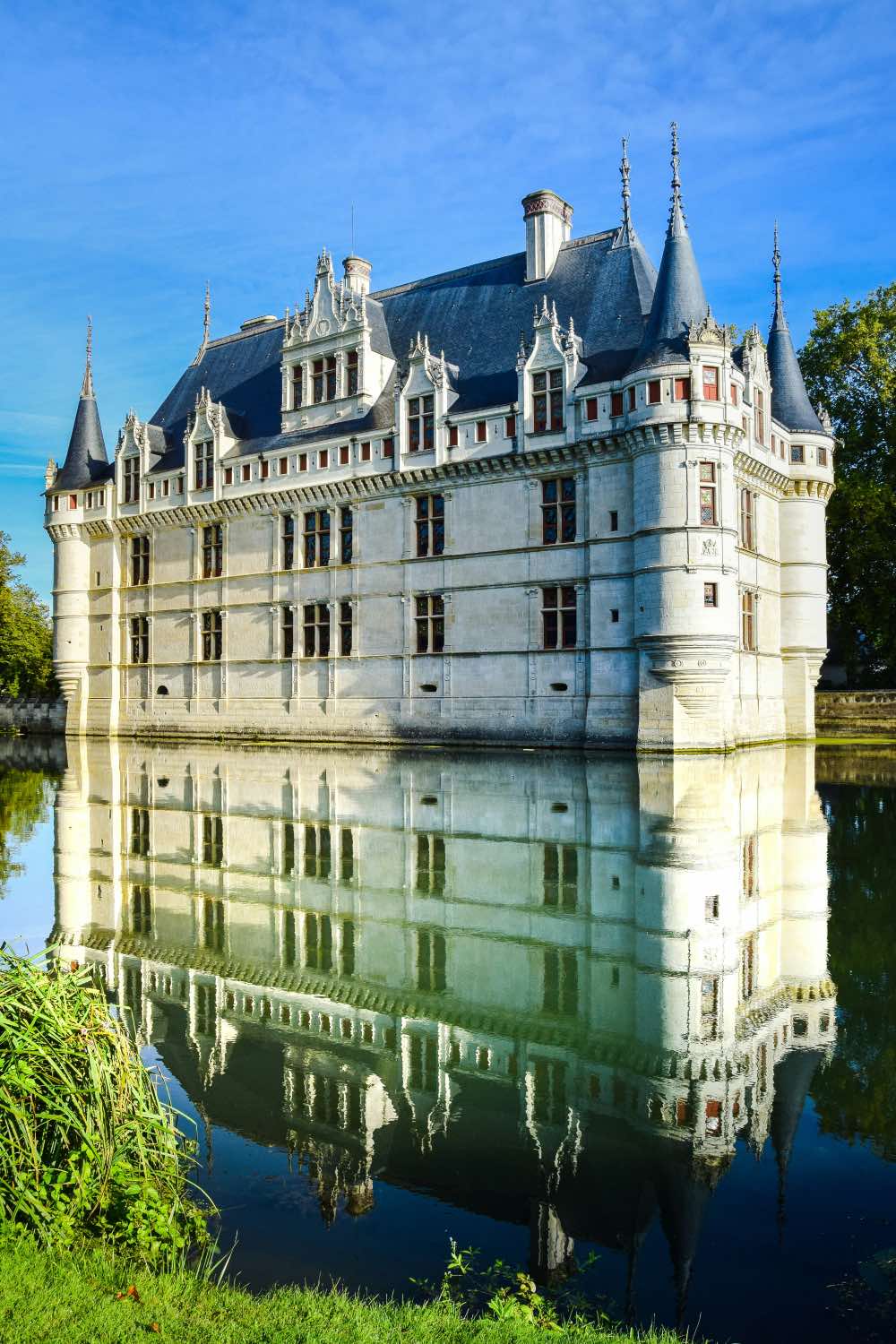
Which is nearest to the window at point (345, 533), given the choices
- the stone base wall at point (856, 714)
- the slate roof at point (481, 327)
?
the slate roof at point (481, 327)

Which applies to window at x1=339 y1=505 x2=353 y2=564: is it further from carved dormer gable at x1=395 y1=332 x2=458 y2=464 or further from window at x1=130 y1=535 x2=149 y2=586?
window at x1=130 y1=535 x2=149 y2=586

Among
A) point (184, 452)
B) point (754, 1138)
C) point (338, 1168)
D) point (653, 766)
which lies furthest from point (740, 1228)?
point (184, 452)

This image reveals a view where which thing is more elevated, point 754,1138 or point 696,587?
point 696,587

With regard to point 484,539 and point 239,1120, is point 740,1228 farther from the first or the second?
point 484,539

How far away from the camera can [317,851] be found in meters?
12.5


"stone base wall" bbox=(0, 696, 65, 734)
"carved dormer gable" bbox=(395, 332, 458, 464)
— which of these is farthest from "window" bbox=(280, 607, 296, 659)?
"stone base wall" bbox=(0, 696, 65, 734)

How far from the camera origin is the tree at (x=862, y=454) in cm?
4222

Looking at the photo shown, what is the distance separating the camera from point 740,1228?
410 cm

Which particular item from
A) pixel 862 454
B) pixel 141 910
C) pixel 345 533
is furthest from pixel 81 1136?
pixel 862 454

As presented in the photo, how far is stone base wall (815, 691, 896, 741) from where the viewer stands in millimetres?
39381

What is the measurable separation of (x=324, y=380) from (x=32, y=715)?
24688mm

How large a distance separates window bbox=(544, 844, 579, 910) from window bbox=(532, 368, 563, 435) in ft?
68.5

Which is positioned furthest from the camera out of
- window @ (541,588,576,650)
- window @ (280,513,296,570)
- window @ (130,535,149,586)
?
window @ (130,535,149,586)

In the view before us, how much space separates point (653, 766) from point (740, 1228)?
20972 millimetres
